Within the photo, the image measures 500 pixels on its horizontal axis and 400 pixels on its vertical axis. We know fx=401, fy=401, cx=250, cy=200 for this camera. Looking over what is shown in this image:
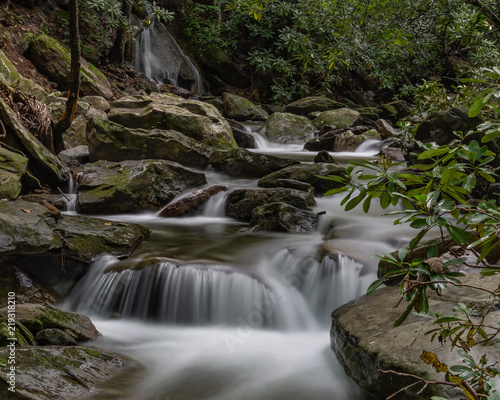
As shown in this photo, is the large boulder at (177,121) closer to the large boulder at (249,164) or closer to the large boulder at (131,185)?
the large boulder at (249,164)

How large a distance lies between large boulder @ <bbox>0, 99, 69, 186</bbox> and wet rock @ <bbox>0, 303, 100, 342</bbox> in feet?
12.3

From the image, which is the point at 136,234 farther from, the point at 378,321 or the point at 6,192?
the point at 378,321

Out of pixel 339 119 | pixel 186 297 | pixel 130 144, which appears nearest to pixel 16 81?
pixel 130 144

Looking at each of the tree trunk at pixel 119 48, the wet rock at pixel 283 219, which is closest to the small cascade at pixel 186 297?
the wet rock at pixel 283 219

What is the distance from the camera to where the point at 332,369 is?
3225 mm

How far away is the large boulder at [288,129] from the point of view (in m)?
12.4

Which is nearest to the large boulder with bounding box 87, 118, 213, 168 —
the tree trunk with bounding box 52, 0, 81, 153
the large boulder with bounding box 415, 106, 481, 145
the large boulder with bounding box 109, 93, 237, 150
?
the tree trunk with bounding box 52, 0, 81, 153

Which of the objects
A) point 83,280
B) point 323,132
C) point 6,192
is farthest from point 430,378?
point 323,132

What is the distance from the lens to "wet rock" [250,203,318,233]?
575cm

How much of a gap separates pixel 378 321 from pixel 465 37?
3581mm

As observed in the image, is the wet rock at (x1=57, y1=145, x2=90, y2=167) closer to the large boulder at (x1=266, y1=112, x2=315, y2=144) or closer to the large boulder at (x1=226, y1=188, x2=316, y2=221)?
the large boulder at (x1=226, y1=188, x2=316, y2=221)

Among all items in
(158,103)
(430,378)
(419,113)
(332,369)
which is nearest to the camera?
(430,378)

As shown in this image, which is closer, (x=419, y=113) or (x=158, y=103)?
(x=419, y=113)

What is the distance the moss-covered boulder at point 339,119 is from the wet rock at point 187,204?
289 inches
